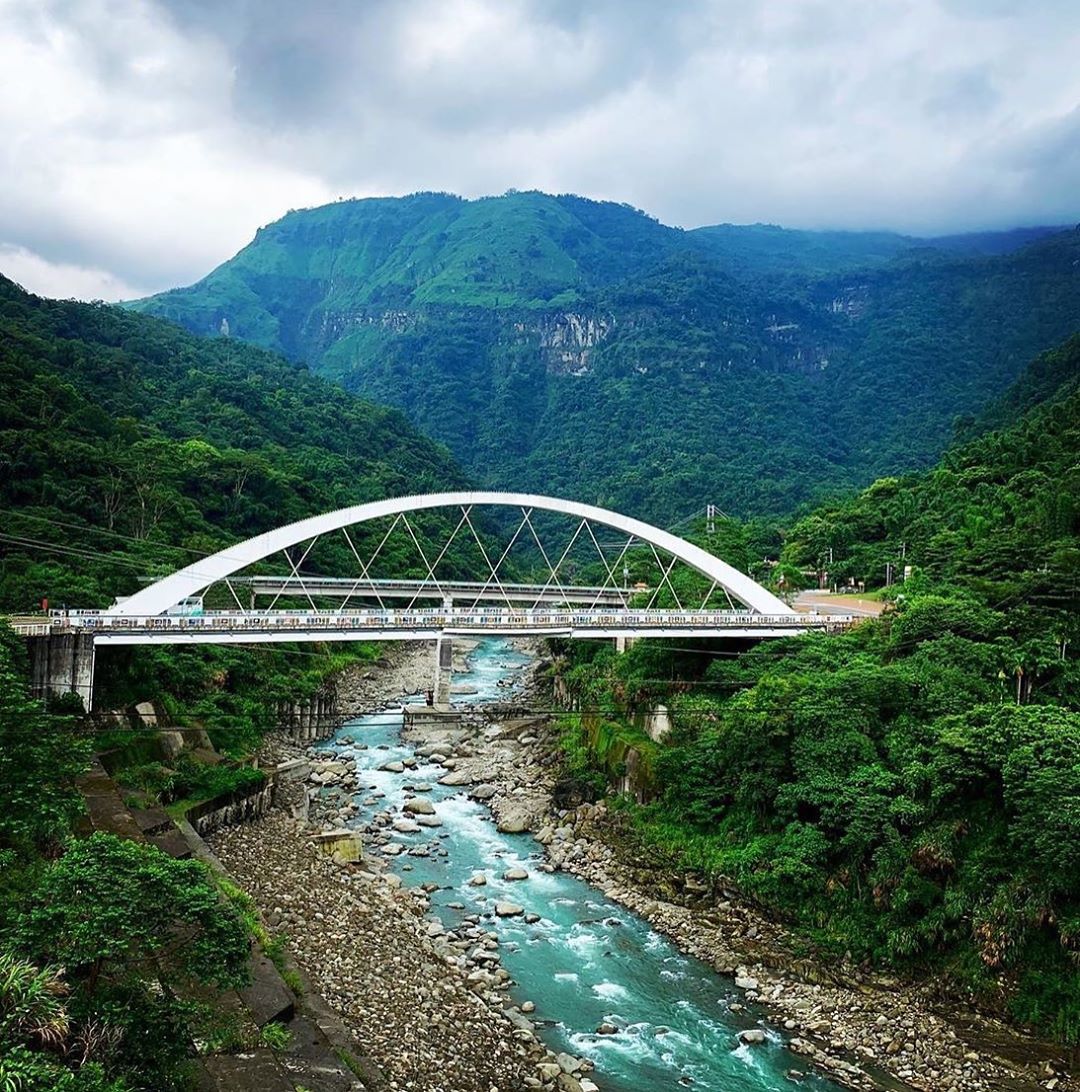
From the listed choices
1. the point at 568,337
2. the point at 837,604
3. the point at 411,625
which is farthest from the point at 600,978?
the point at 568,337

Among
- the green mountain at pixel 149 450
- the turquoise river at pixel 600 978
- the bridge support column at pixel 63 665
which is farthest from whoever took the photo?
the green mountain at pixel 149 450

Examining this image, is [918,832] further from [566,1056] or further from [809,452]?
[809,452]

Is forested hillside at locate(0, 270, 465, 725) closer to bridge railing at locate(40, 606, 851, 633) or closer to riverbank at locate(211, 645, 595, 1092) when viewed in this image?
bridge railing at locate(40, 606, 851, 633)

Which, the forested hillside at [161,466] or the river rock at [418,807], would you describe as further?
the forested hillside at [161,466]

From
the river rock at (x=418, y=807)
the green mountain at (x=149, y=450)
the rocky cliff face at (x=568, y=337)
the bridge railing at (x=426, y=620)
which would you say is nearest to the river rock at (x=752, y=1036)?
the river rock at (x=418, y=807)

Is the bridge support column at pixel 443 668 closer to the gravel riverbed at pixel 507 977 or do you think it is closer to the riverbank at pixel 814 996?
the gravel riverbed at pixel 507 977

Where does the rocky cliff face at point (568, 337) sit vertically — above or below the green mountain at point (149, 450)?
above
